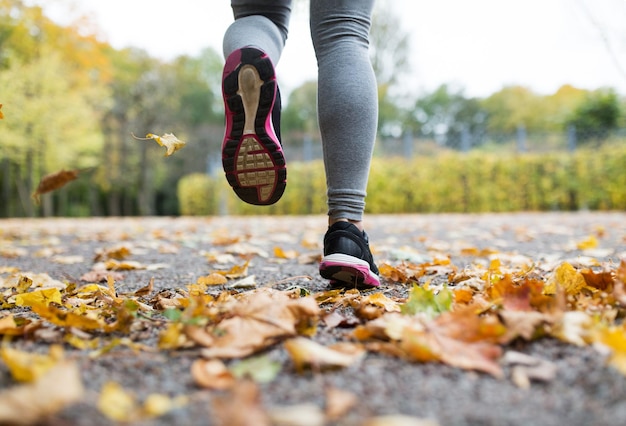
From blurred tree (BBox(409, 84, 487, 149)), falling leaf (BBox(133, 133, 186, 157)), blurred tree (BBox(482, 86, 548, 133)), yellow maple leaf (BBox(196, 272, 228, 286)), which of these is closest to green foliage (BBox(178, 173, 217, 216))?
yellow maple leaf (BBox(196, 272, 228, 286))

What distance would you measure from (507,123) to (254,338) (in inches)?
1233

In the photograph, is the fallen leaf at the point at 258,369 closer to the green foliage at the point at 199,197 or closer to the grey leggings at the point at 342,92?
the grey leggings at the point at 342,92

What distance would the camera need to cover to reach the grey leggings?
1.31 m

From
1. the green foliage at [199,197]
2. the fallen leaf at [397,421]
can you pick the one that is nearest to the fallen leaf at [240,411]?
the fallen leaf at [397,421]

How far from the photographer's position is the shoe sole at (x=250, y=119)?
46.8 inches

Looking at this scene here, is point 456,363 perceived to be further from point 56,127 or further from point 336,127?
point 56,127

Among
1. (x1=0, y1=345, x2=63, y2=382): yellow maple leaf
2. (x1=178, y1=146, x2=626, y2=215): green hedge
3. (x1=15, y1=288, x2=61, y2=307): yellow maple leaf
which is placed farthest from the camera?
(x1=178, y1=146, x2=626, y2=215): green hedge

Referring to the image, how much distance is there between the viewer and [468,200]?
395 inches

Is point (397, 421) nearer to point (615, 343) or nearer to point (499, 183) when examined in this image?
point (615, 343)

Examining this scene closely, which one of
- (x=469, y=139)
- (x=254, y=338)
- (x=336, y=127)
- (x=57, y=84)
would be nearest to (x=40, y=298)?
(x=254, y=338)

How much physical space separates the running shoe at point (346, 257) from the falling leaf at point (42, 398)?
745mm

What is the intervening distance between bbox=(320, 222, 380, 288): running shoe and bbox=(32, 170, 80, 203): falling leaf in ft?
2.70

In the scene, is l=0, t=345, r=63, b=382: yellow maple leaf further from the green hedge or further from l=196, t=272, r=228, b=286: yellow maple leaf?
the green hedge

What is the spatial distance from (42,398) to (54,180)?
1.20 metres
